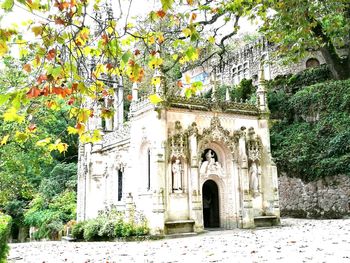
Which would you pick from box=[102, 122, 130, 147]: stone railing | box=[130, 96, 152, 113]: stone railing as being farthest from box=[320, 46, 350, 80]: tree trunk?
box=[102, 122, 130, 147]: stone railing

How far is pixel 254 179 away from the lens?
18422 millimetres

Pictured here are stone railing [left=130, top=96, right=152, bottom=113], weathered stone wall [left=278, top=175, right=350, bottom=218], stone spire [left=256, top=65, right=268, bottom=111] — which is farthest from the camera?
weathered stone wall [left=278, top=175, right=350, bottom=218]

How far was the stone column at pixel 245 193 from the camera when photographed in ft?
58.1

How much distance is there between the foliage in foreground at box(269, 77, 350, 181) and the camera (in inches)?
840

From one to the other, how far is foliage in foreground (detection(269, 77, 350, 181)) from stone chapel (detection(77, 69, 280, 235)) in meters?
4.07

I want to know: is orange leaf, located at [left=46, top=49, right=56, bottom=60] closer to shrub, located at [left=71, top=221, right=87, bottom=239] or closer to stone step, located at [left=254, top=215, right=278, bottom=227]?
stone step, located at [left=254, top=215, right=278, bottom=227]

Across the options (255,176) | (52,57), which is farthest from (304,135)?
(52,57)

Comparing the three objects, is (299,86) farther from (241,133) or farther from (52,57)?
(52,57)

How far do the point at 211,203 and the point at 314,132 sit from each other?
9075mm

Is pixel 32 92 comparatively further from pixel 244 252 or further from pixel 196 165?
pixel 196 165

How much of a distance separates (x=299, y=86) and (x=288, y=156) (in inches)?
308

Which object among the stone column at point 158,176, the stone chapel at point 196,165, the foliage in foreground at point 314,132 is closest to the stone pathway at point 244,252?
the stone column at point 158,176

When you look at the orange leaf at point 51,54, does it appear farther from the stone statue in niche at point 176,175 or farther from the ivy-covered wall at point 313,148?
the ivy-covered wall at point 313,148

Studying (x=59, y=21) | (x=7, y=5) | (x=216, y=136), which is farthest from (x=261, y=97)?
(x=7, y=5)
